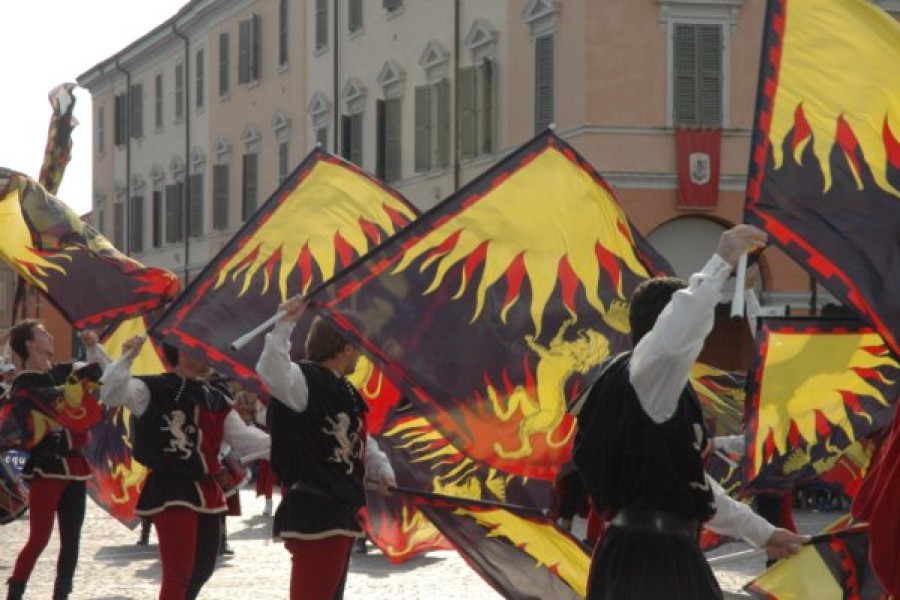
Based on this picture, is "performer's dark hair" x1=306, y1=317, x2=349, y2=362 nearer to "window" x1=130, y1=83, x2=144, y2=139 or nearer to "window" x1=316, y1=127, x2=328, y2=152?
"window" x1=316, y1=127, x2=328, y2=152

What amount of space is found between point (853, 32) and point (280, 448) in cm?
298

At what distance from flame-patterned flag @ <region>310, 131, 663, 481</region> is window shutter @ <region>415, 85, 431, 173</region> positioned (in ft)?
88.6

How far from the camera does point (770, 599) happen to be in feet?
29.5

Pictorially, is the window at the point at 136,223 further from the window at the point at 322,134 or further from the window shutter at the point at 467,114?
the window shutter at the point at 467,114

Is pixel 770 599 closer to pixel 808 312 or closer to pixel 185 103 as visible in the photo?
pixel 808 312

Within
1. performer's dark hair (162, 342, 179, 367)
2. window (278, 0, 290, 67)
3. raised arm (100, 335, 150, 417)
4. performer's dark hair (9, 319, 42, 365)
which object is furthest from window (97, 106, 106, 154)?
raised arm (100, 335, 150, 417)

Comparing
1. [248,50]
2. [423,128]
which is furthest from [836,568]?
[248,50]

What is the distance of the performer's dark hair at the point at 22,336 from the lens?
40.1ft

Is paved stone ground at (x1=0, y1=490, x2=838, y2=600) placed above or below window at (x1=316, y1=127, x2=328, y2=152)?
below

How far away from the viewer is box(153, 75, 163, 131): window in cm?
5616

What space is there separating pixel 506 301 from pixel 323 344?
3.33 ft

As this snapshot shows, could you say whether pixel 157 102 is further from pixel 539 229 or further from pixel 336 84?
pixel 539 229

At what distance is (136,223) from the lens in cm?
5756

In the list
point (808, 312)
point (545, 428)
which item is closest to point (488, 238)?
point (545, 428)
